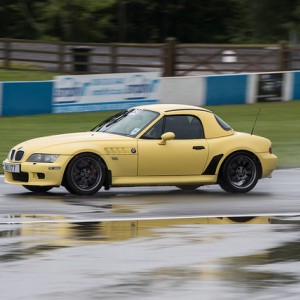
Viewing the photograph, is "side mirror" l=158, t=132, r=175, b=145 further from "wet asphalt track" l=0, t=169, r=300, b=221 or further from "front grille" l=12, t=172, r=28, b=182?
"front grille" l=12, t=172, r=28, b=182

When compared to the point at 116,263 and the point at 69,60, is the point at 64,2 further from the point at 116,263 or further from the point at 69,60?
the point at 116,263

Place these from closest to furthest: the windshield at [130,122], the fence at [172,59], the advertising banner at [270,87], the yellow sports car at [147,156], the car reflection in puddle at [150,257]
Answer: the car reflection in puddle at [150,257] → the yellow sports car at [147,156] → the windshield at [130,122] → the advertising banner at [270,87] → the fence at [172,59]

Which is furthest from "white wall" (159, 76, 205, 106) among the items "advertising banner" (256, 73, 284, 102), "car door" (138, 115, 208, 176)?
"car door" (138, 115, 208, 176)

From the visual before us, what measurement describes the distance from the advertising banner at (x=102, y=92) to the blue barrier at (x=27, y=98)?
23 cm

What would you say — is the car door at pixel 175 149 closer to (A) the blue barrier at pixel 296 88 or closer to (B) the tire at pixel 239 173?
(B) the tire at pixel 239 173

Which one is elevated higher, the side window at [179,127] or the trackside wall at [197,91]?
the trackside wall at [197,91]

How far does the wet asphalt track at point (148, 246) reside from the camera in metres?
7.98

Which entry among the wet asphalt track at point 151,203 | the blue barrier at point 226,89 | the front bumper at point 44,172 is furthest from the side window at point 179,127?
the blue barrier at point 226,89

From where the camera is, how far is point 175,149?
13742 mm

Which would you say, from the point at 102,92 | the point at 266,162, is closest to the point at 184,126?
the point at 266,162

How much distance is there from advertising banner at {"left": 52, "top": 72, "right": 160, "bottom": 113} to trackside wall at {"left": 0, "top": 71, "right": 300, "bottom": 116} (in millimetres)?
72

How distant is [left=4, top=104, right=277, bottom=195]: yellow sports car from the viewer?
43.3 ft

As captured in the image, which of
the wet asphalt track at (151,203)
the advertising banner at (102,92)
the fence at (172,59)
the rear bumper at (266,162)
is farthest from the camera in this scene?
the fence at (172,59)

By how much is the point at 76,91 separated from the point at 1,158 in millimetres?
8907
